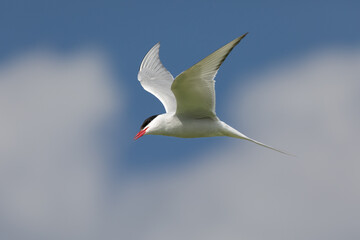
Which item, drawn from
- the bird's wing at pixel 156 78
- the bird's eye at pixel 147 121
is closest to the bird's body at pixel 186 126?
the bird's eye at pixel 147 121

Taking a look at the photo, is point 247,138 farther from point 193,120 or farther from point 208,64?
point 208,64

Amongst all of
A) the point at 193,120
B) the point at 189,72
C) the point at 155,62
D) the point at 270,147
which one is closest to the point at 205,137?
the point at 193,120

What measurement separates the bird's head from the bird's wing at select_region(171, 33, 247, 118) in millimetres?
428

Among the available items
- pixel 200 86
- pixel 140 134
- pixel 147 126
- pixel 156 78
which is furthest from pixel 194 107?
pixel 156 78

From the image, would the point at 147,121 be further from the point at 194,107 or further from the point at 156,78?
the point at 156,78

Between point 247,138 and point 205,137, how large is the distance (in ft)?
2.34

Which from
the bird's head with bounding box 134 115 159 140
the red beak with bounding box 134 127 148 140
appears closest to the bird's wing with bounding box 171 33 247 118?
the bird's head with bounding box 134 115 159 140

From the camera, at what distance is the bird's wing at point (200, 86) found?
635cm

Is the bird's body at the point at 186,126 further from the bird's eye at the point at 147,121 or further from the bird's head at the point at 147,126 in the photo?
the bird's eye at the point at 147,121

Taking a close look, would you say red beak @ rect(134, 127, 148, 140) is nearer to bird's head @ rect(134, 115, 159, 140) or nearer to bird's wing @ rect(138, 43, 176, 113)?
bird's head @ rect(134, 115, 159, 140)

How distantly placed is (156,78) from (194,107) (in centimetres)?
289

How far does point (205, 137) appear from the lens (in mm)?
8141

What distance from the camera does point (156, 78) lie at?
10.4 meters

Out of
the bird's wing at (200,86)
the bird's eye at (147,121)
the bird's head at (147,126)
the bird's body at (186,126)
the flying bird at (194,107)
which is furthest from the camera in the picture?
the bird's eye at (147,121)
